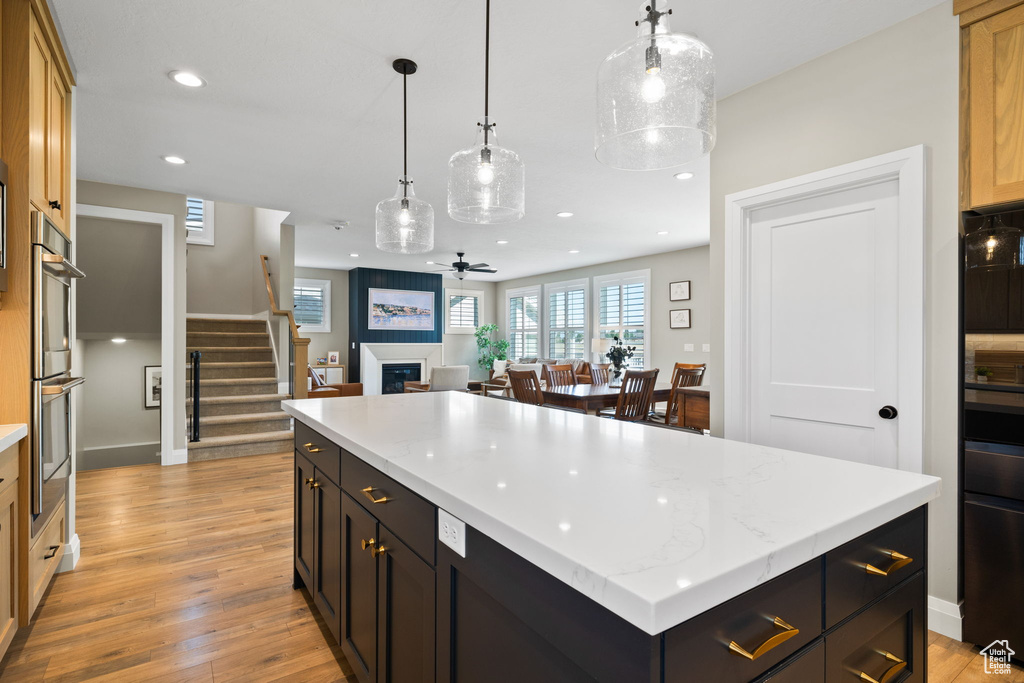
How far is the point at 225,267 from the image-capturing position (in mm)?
7477

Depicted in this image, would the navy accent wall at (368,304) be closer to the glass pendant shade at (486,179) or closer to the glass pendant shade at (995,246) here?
the glass pendant shade at (486,179)

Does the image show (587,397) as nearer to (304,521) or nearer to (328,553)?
(304,521)

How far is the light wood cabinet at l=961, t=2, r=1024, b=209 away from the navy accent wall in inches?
347

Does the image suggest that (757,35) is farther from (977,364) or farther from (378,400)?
(378,400)

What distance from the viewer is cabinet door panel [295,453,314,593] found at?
7.04 feet

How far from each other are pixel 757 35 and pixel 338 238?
5.73 metres

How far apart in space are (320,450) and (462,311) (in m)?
9.79

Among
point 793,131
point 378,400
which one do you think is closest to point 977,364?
point 793,131

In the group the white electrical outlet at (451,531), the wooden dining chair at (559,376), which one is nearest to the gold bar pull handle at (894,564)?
the white electrical outlet at (451,531)

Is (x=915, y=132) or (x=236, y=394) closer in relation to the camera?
(x=915, y=132)

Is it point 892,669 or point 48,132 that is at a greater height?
point 48,132

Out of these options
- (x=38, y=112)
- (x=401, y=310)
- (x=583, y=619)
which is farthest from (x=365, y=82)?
(x=401, y=310)

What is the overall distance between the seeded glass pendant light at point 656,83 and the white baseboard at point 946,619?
2.12 m

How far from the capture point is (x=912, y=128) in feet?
7.16
